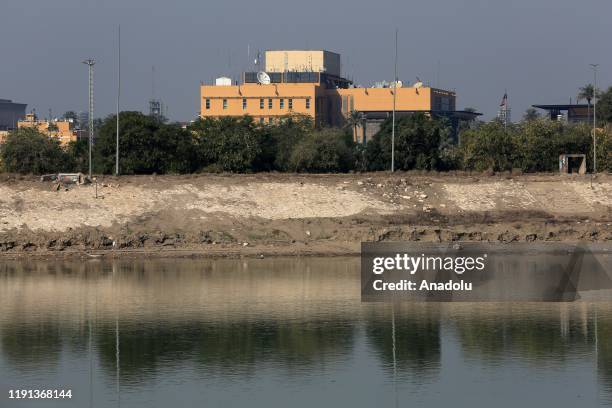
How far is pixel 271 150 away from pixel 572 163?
3055 cm

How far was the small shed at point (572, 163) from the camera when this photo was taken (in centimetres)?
10106

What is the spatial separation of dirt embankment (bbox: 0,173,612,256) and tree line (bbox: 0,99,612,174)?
15.8m

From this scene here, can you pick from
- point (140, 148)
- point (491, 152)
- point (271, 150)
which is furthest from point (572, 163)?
point (140, 148)

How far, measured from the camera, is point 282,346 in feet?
152

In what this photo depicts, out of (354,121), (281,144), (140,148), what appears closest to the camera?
(140,148)

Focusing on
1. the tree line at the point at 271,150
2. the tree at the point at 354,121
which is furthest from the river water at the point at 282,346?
the tree at the point at 354,121

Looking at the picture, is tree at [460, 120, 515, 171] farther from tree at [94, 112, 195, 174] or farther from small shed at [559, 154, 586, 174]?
tree at [94, 112, 195, 174]

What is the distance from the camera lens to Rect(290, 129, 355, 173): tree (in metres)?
117

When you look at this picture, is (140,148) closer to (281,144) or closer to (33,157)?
(33,157)

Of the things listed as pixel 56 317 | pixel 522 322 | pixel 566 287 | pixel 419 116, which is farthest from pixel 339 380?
pixel 419 116

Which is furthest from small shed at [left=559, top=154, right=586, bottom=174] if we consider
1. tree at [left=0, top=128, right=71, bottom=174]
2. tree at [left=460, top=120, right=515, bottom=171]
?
tree at [left=0, top=128, right=71, bottom=174]

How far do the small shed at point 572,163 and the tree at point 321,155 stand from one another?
77.3 ft

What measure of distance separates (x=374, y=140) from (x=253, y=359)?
8091 centimetres

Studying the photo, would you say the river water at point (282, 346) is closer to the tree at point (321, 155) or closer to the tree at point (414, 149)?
the tree at point (414, 149)
